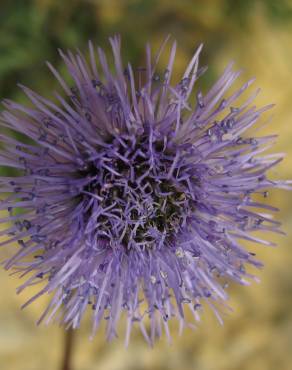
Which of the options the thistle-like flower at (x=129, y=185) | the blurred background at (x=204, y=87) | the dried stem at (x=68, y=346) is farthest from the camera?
the blurred background at (x=204, y=87)

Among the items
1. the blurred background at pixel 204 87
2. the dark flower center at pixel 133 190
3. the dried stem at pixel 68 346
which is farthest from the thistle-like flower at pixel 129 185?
the blurred background at pixel 204 87

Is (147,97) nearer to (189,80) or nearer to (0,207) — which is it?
(189,80)

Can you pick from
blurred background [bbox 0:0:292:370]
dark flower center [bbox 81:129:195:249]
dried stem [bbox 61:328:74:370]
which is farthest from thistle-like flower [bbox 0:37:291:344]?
blurred background [bbox 0:0:292:370]

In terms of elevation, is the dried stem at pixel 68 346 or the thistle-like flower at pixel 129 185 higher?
the thistle-like flower at pixel 129 185

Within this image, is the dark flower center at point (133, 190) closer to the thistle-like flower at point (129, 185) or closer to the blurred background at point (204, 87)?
the thistle-like flower at point (129, 185)

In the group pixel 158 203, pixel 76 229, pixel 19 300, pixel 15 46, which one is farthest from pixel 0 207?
pixel 19 300

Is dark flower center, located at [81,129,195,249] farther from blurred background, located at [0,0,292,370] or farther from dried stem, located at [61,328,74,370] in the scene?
blurred background, located at [0,0,292,370]

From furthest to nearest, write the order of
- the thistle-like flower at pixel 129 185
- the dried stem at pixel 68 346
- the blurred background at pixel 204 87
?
the blurred background at pixel 204 87 → the dried stem at pixel 68 346 → the thistle-like flower at pixel 129 185

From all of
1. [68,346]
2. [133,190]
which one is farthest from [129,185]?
[68,346]
